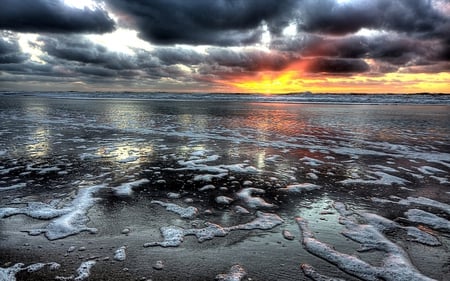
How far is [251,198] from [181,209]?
104cm

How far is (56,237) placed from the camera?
3.33m

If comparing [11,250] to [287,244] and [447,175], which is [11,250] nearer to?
[287,244]

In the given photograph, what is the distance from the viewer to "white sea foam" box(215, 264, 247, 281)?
2.64m

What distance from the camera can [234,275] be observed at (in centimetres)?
268

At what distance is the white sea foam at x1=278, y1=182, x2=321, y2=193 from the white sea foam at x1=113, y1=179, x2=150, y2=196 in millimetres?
2234

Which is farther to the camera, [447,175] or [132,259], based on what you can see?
[447,175]

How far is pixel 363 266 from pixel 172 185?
10.2ft

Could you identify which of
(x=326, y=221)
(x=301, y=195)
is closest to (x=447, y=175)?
(x=301, y=195)

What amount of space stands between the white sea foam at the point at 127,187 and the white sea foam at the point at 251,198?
62.9 inches

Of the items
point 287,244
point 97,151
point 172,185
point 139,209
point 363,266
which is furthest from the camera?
point 97,151

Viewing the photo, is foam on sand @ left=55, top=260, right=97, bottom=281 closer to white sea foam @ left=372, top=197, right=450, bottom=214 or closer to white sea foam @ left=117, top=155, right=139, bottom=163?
white sea foam @ left=372, top=197, right=450, bottom=214

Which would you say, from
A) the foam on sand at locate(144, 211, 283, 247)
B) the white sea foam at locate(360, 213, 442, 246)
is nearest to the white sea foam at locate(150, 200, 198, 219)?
the foam on sand at locate(144, 211, 283, 247)

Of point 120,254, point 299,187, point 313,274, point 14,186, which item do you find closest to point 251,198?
point 299,187

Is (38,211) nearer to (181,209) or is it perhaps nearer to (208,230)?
(181,209)
